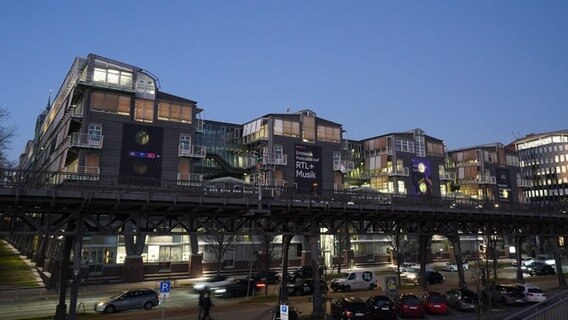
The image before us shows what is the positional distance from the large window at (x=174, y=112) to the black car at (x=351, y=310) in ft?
142

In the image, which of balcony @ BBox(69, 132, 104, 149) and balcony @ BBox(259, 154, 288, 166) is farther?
balcony @ BBox(259, 154, 288, 166)

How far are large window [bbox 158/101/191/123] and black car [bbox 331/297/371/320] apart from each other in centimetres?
4333

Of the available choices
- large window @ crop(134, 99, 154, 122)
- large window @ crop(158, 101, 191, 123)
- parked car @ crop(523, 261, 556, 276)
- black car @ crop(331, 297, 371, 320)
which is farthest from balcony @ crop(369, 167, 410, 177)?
black car @ crop(331, 297, 371, 320)

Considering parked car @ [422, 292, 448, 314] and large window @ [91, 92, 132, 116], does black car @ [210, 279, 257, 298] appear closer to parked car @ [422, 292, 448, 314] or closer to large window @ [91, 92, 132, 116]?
parked car @ [422, 292, 448, 314]

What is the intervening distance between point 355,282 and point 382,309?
17.4 m

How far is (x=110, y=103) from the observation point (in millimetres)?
59906

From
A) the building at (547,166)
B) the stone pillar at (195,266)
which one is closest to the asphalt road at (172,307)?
the stone pillar at (195,266)

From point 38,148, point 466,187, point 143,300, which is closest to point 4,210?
point 143,300

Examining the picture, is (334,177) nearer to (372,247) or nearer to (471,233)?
(372,247)

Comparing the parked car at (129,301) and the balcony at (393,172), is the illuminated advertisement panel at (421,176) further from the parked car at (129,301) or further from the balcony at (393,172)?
the parked car at (129,301)

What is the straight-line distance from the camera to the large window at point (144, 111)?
2428 inches

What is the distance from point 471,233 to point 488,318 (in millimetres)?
15816

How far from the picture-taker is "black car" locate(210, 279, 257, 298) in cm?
4034

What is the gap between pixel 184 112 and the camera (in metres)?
65.7
